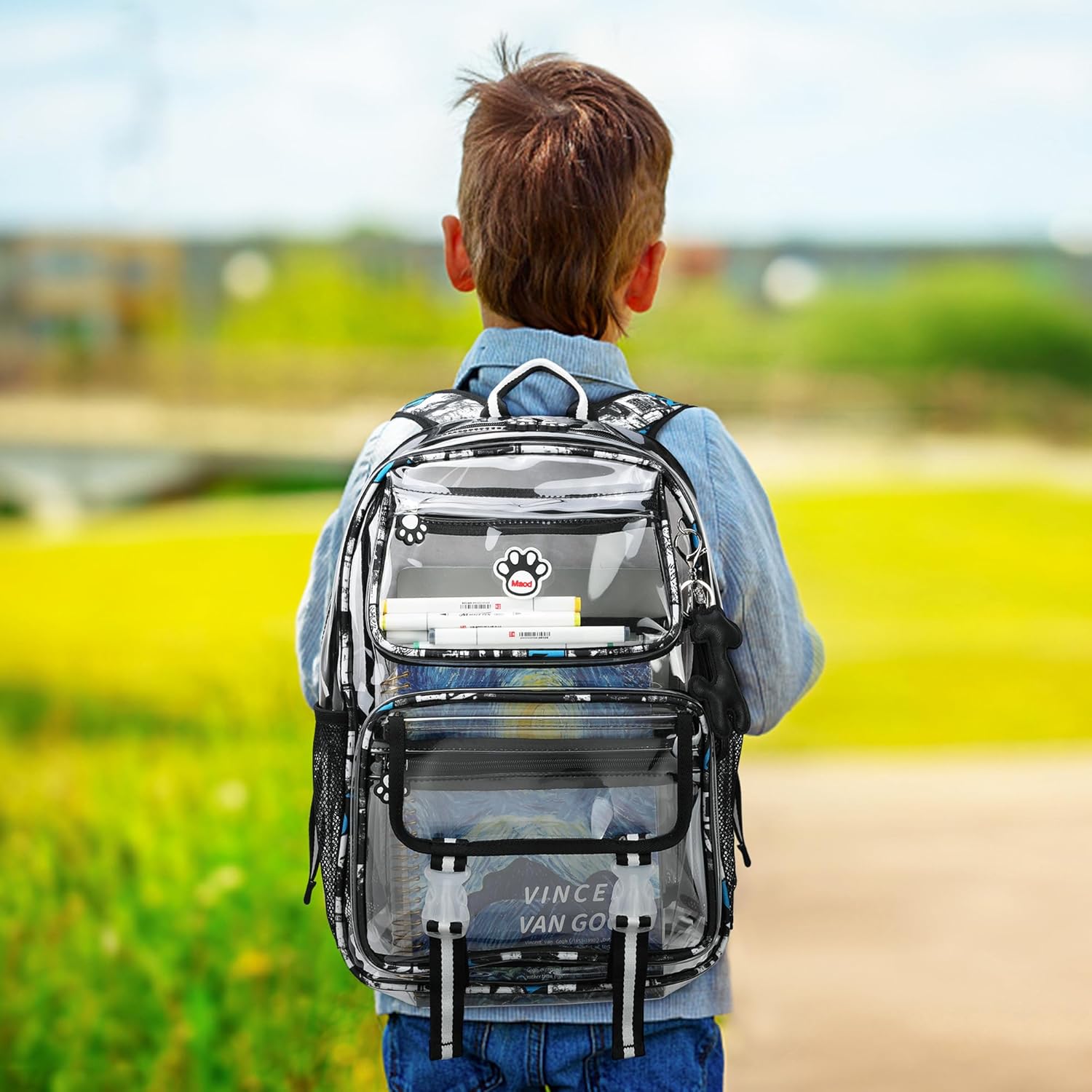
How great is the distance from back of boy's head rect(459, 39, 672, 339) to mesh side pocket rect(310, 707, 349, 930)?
1.39ft

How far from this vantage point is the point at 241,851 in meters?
2.70

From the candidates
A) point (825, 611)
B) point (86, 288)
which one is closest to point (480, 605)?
point (86, 288)

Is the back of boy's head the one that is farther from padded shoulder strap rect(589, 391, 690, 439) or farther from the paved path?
the paved path

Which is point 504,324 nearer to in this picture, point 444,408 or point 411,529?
point 444,408

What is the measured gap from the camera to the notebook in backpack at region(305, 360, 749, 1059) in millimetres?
1120

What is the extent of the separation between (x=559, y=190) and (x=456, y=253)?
15cm

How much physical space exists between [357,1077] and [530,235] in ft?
4.81

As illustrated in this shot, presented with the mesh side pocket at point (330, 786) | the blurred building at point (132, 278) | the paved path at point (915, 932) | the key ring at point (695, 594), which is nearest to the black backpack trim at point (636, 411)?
the key ring at point (695, 594)

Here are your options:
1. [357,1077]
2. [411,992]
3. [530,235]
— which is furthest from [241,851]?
[530,235]

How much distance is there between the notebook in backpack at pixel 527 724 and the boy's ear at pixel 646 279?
168mm

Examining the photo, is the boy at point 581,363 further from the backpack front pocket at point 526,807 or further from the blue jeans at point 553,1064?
the backpack front pocket at point 526,807

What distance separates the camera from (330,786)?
3.87ft

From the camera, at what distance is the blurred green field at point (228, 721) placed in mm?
2307

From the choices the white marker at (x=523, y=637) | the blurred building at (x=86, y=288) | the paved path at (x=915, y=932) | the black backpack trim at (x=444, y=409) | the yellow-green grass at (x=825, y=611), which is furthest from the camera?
the blurred building at (x=86, y=288)
